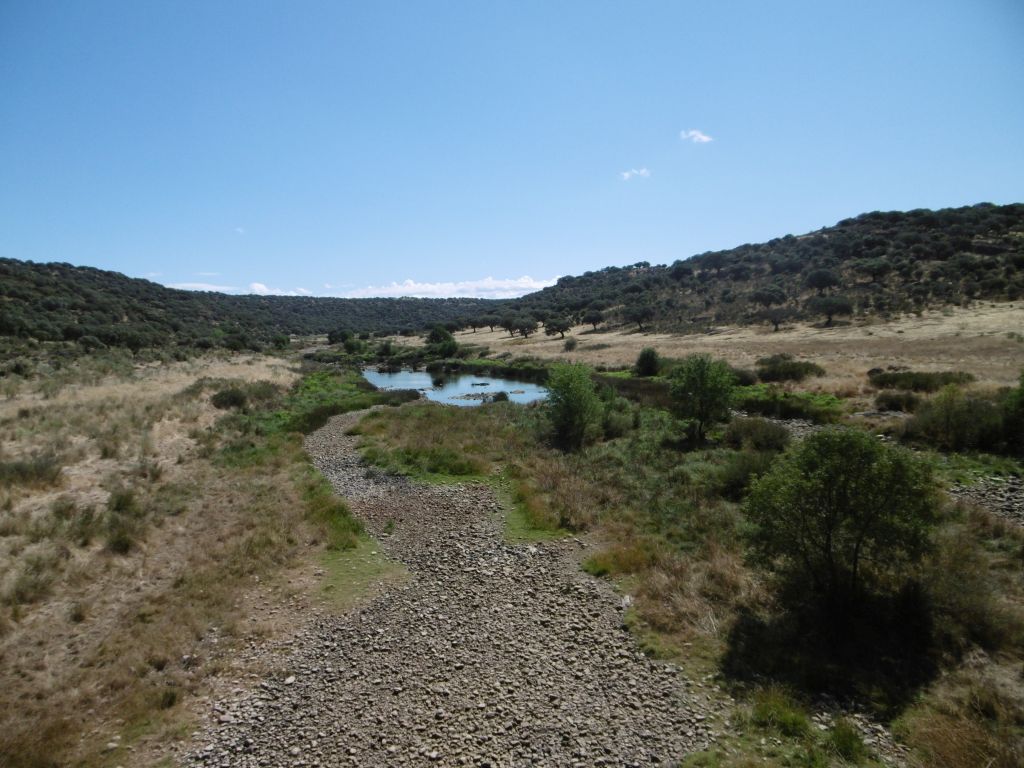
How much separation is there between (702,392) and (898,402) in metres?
11.1

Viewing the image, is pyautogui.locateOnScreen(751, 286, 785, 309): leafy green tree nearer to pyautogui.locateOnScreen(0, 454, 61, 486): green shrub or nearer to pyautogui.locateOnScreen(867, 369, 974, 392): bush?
pyautogui.locateOnScreen(867, 369, 974, 392): bush

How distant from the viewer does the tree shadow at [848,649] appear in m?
7.84

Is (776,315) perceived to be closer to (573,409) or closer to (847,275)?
(847,275)

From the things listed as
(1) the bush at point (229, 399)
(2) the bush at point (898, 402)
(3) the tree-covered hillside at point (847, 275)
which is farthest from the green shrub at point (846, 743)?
(3) the tree-covered hillside at point (847, 275)

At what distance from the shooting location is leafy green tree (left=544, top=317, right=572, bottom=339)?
91438 mm

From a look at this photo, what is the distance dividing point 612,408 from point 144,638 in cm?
2668

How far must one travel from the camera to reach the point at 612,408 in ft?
106

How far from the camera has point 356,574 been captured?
41.7 ft

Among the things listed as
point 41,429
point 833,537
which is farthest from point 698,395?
point 41,429

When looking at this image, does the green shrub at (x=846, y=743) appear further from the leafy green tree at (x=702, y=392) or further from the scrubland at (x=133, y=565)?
the leafy green tree at (x=702, y=392)

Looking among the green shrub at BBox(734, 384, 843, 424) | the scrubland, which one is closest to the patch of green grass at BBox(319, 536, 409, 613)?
the scrubland

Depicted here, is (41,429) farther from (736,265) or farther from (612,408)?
(736,265)

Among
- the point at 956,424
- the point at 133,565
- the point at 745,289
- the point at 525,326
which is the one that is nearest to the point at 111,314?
the point at 525,326

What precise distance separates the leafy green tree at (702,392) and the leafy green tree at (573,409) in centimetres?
441
